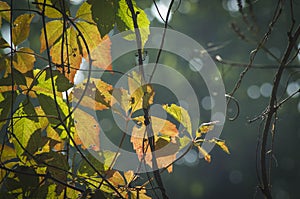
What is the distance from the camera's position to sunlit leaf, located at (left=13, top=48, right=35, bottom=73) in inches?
31.7

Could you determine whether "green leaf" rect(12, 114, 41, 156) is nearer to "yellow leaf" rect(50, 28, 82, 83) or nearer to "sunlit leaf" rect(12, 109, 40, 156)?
"sunlit leaf" rect(12, 109, 40, 156)

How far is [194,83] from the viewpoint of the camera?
26.0 ft

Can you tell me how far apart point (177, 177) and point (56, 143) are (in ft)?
31.7

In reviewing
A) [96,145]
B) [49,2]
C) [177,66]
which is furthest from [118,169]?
[177,66]

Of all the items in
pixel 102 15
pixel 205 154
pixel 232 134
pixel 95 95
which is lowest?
pixel 205 154

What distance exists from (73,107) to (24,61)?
0.41ft

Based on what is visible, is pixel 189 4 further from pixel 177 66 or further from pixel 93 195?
pixel 93 195

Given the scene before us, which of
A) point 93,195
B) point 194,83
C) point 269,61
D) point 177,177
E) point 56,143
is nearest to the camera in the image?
point 93,195

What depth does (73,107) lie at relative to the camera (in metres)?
0.79

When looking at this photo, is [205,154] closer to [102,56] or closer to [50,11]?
[102,56]

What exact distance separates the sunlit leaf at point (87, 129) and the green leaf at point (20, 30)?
170 mm

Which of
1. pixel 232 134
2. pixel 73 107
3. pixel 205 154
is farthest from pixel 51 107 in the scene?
pixel 232 134

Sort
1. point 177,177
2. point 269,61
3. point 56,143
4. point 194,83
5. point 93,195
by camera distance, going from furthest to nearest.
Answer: point 177,177 < point 269,61 < point 194,83 < point 56,143 < point 93,195

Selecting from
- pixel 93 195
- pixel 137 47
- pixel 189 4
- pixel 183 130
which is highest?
pixel 189 4
